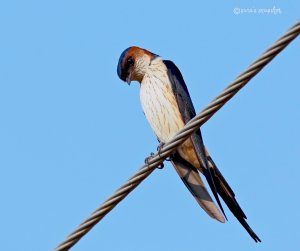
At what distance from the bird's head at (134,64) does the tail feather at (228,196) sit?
114cm

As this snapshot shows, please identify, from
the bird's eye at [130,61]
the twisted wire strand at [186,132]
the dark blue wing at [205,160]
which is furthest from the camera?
the bird's eye at [130,61]

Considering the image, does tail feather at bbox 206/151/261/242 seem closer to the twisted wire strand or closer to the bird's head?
the bird's head

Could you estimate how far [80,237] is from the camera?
381cm

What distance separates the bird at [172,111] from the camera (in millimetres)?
6168

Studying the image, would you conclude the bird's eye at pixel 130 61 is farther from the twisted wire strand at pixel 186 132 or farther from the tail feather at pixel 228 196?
the twisted wire strand at pixel 186 132

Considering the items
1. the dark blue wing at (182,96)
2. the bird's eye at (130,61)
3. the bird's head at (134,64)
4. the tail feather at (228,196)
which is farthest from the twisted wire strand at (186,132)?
the bird's eye at (130,61)

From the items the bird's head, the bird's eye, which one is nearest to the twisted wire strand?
the bird's head

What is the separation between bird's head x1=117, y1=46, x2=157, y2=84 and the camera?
7000 millimetres

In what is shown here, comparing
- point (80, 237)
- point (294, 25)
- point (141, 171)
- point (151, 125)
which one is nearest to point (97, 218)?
point (80, 237)

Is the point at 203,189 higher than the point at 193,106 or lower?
lower

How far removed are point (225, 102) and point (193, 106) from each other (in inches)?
120

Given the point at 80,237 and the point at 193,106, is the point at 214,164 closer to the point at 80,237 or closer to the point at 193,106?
the point at 193,106

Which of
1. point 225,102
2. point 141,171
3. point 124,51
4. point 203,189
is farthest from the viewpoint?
point 124,51

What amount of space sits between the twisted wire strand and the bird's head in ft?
9.52
